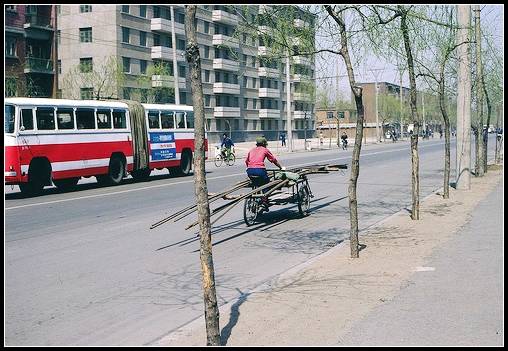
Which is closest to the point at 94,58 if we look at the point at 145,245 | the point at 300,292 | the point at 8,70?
the point at 8,70

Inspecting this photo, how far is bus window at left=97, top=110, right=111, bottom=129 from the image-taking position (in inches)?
838

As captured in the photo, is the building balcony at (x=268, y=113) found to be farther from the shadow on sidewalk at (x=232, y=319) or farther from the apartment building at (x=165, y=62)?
the shadow on sidewalk at (x=232, y=319)

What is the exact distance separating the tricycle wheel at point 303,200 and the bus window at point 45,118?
374 inches

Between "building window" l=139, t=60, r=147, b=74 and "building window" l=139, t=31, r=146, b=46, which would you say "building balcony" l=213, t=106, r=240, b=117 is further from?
"building window" l=139, t=31, r=146, b=46

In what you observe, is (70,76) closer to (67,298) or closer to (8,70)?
(8,70)

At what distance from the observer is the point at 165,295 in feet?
22.6

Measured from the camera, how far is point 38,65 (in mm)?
53094

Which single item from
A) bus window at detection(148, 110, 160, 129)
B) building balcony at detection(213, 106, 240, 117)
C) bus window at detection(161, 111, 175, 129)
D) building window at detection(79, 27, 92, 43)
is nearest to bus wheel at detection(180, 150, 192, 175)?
bus window at detection(161, 111, 175, 129)

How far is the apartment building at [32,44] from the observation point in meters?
49.2

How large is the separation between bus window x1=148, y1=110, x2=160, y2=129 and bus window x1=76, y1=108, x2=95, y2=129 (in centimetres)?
337

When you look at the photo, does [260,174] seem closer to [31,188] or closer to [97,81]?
[31,188]

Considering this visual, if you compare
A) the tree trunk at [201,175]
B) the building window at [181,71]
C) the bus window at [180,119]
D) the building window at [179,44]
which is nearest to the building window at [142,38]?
the building window at [179,44]

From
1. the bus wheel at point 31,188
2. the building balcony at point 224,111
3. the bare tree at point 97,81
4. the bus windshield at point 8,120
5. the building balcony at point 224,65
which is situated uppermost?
the building balcony at point 224,65

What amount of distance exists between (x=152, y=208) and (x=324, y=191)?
606 centimetres
